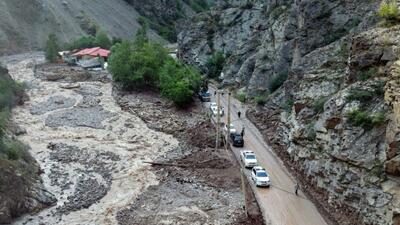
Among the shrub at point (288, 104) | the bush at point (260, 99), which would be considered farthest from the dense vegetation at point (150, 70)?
the shrub at point (288, 104)

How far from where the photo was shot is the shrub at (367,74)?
31798 mm

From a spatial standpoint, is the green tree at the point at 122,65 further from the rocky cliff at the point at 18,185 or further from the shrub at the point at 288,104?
the rocky cliff at the point at 18,185

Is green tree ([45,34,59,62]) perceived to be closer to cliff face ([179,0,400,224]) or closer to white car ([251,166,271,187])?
cliff face ([179,0,400,224])

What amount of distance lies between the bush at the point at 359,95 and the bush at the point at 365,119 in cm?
90

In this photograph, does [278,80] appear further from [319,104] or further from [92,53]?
[92,53]

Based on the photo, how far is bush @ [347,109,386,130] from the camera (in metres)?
29.0

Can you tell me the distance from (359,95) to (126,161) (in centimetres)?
2407

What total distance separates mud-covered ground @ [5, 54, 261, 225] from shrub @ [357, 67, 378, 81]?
12.4 m

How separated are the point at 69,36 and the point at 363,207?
109 metres

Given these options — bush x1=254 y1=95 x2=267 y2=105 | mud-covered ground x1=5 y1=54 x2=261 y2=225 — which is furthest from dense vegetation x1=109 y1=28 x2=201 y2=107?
bush x1=254 y1=95 x2=267 y2=105

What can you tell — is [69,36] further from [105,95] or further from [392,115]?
[392,115]

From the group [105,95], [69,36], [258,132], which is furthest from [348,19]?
[69,36]

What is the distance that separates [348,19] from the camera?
5100 centimetres

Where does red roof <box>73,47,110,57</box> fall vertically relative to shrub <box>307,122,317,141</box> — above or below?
below
